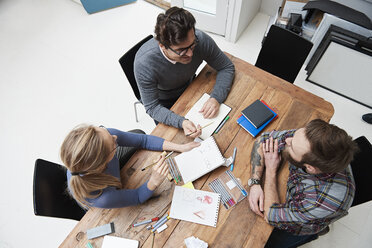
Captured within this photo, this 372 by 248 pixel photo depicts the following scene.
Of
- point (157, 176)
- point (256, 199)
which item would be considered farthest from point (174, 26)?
point (256, 199)

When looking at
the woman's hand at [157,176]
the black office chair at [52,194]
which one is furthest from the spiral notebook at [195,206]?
the black office chair at [52,194]

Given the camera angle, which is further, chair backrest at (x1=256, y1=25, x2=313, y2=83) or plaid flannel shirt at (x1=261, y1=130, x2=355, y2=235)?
chair backrest at (x1=256, y1=25, x2=313, y2=83)

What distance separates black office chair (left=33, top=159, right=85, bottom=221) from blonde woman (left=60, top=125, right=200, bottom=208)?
20 centimetres

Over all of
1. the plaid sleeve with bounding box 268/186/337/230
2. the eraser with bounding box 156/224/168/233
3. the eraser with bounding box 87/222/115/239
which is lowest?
the eraser with bounding box 87/222/115/239

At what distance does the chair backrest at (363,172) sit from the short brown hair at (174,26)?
1.25 m

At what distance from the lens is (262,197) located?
1.24 meters

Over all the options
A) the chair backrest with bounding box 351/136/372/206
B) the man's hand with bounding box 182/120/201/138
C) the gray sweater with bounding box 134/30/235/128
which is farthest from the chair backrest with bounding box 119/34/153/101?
the chair backrest with bounding box 351/136/372/206

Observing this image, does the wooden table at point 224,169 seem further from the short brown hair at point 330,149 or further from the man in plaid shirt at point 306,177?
the short brown hair at point 330,149

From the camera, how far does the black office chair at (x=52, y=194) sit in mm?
1228

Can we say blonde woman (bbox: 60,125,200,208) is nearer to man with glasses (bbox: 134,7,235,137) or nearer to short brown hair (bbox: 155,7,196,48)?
man with glasses (bbox: 134,7,235,137)

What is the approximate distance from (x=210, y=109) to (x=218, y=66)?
0.37 m

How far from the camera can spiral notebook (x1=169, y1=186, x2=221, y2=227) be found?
1231 millimetres

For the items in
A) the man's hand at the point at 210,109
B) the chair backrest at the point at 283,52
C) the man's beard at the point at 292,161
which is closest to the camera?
the man's beard at the point at 292,161

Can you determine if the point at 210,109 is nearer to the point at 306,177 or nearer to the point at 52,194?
the point at 306,177
